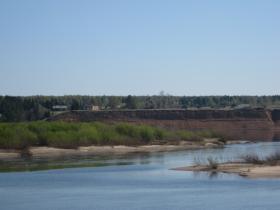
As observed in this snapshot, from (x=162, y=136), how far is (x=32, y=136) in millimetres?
22543

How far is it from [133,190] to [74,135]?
1882 inches

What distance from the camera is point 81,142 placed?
86938mm

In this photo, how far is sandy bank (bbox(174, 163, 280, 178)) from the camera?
4547 centimetres

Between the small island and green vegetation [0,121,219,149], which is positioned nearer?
the small island

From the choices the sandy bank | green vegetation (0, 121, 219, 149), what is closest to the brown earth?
green vegetation (0, 121, 219, 149)

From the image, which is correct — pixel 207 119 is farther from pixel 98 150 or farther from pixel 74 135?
pixel 98 150

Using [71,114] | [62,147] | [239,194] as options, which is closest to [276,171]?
[239,194]

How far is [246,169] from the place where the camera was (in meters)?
48.5

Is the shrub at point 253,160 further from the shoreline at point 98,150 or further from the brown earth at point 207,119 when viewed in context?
the brown earth at point 207,119

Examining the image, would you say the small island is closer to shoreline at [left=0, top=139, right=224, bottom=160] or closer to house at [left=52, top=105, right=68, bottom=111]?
shoreline at [left=0, top=139, right=224, bottom=160]

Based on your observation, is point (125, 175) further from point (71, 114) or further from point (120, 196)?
point (71, 114)

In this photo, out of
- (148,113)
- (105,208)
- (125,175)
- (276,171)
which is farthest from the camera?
(148,113)

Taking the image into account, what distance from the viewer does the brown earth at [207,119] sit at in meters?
129

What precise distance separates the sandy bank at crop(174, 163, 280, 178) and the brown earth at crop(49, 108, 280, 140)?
74667mm
